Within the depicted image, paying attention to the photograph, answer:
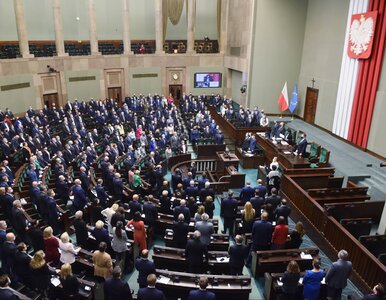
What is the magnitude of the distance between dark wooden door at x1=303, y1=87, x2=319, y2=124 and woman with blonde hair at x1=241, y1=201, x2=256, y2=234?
1322 cm

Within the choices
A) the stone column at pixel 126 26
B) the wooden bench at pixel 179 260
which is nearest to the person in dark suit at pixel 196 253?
the wooden bench at pixel 179 260

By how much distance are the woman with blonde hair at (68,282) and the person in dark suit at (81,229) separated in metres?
1.73

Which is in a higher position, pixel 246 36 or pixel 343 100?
pixel 246 36

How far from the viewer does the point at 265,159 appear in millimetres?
14289

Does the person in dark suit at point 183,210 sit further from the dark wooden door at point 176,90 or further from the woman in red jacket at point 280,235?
the dark wooden door at point 176,90

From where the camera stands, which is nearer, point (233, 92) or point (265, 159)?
point (265, 159)

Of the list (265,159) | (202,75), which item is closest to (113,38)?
(202,75)

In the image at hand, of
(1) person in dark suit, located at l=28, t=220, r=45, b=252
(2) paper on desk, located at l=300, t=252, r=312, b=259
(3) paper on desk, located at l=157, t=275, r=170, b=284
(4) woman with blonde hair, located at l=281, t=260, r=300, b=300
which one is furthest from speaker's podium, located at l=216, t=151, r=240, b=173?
(1) person in dark suit, located at l=28, t=220, r=45, b=252

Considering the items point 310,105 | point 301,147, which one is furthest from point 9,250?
point 310,105

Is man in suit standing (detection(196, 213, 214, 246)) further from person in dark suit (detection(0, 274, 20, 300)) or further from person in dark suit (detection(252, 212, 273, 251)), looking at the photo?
person in dark suit (detection(0, 274, 20, 300))

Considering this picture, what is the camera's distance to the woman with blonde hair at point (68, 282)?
4910 millimetres

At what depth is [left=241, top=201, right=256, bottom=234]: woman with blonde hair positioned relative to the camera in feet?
24.5

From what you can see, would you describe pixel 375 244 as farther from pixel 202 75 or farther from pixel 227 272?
pixel 202 75

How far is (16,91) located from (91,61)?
6.02 m
